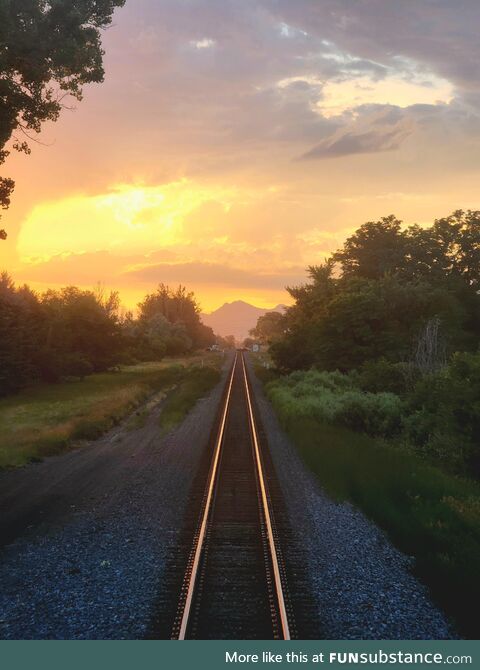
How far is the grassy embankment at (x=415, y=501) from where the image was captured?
8.33m

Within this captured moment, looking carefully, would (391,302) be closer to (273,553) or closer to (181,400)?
(181,400)

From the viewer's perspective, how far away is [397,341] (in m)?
37.8

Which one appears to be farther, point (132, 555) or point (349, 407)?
point (349, 407)

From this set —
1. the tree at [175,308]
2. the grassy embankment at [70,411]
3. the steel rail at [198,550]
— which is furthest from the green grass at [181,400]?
the tree at [175,308]

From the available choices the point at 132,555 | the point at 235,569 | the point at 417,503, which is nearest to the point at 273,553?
the point at 235,569

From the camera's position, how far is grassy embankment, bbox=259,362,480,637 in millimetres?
8328

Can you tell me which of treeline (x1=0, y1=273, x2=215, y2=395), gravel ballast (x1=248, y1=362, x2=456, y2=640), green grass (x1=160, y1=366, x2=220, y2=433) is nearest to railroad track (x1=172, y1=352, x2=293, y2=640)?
gravel ballast (x1=248, y1=362, x2=456, y2=640)

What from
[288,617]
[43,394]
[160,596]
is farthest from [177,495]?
[43,394]

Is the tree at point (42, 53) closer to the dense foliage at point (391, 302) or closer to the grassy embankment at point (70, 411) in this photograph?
the grassy embankment at point (70, 411)

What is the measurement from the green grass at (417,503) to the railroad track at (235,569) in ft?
8.18

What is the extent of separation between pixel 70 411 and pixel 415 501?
2157 centimetres

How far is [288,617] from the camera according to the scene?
713 cm
